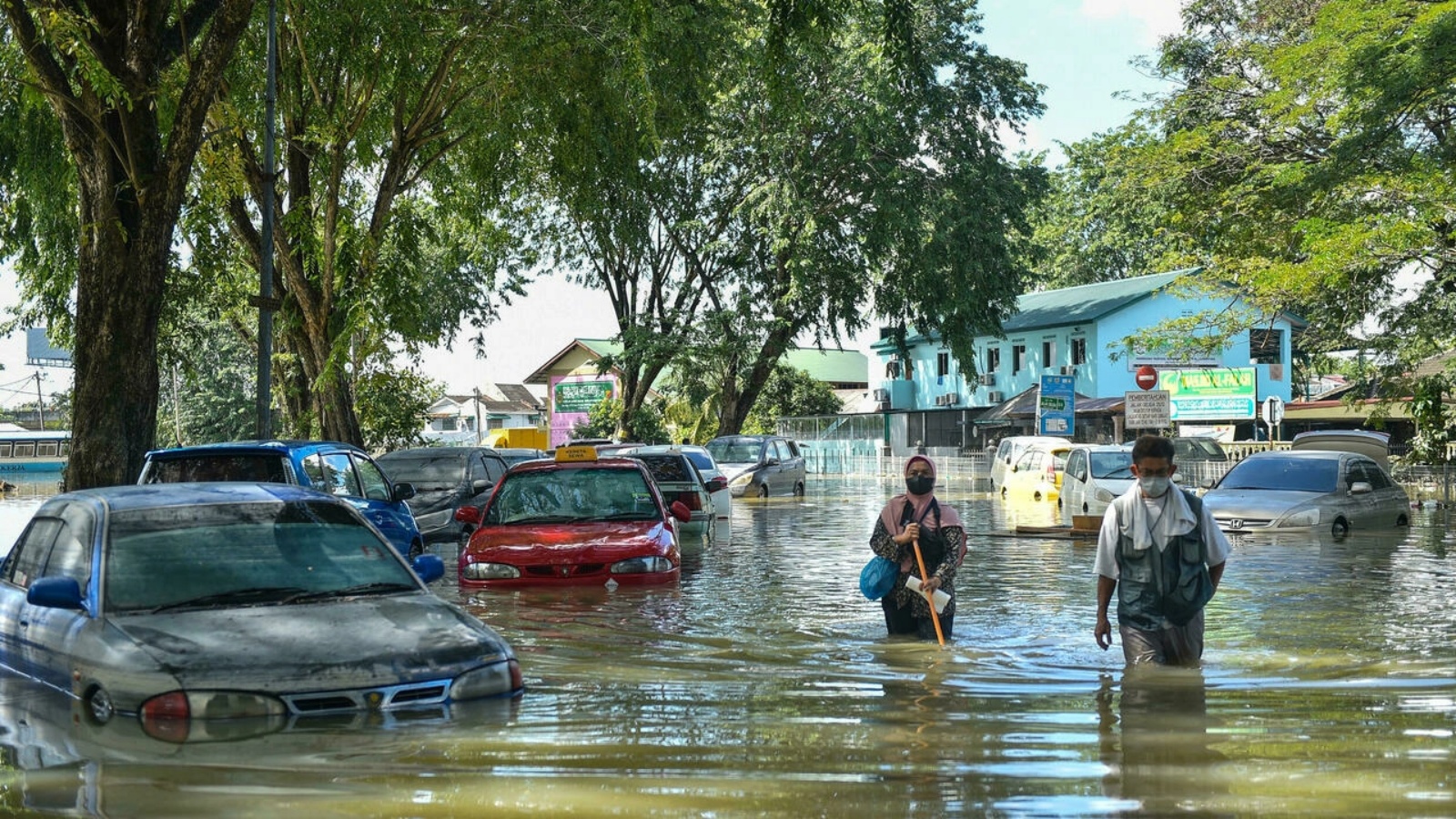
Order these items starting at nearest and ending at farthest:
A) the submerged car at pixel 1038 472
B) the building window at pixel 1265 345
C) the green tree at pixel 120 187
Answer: the green tree at pixel 120 187 < the submerged car at pixel 1038 472 < the building window at pixel 1265 345

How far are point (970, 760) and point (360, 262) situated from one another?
19714 millimetres

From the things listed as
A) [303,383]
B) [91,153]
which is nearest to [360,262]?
[303,383]

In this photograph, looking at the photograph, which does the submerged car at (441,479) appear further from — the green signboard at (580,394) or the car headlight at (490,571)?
the green signboard at (580,394)

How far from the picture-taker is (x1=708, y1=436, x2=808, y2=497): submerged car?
128ft

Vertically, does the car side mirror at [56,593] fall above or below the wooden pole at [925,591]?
above

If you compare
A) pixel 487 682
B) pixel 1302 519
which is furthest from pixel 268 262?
pixel 487 682

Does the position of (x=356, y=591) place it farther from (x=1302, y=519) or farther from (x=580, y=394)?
(x=580, y=394)

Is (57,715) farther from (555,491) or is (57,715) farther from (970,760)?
(555,491)

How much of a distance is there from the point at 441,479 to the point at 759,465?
57.7ft

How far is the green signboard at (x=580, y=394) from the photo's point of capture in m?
59.3

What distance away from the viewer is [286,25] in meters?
24.5

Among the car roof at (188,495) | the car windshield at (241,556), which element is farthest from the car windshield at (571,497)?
the car windshield at (241,556)

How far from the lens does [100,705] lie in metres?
6.82

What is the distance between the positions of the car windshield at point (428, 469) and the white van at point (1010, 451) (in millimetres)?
17243
